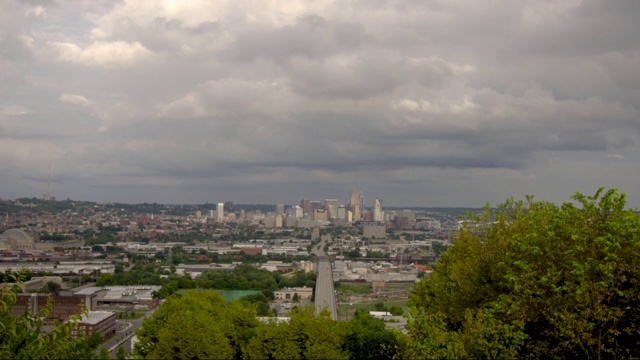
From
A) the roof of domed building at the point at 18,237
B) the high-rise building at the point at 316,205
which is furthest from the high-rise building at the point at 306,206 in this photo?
the roof of domed building at the point at 18,237

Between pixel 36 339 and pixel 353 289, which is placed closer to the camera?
pixel 36 339

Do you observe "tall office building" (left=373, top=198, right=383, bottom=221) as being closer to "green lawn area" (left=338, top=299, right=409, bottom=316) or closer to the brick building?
"green lawn area" (left=338, top=299, right=409, bottom=316)

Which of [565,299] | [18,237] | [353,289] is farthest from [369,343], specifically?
[18,237]

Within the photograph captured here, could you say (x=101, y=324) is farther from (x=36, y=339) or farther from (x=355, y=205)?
(x=355, y=205)

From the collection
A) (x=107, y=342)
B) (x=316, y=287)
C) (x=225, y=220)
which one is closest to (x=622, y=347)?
(x=107, y=342)

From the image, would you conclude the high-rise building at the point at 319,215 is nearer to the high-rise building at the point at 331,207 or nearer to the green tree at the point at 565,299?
the high-rise building at the point at 331,207

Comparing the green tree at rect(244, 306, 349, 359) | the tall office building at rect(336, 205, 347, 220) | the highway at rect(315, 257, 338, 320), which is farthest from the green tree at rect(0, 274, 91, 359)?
the tall office building at rect(336, 205, 347, 220)

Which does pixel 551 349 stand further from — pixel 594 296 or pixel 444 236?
pixel 444 236
